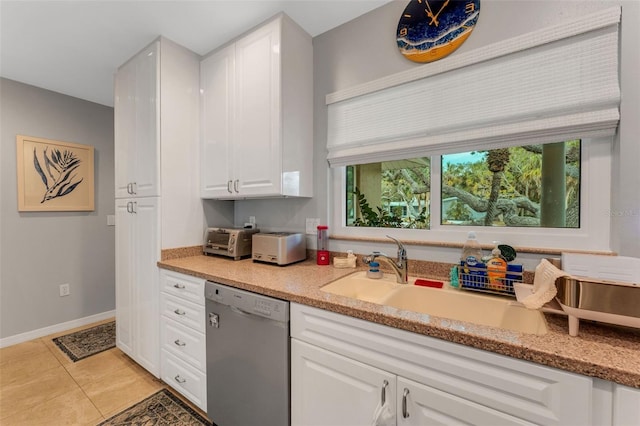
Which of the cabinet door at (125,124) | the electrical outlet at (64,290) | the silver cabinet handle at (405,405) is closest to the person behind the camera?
the silver cabinet handle at (405,405)

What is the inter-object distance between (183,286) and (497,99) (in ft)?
6.63

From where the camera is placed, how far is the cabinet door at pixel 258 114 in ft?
5.38

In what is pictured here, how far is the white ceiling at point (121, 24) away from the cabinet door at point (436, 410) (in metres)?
1.98

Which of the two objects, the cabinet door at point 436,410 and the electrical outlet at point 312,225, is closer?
the cabinet door at point 436,410

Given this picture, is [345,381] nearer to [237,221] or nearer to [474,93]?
[474,93]

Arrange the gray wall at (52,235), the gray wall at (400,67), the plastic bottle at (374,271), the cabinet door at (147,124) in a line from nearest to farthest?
the gray wall at (400,67)
the plastic bottle at (374,271)
the cabinet door at (147,124)
the gray wall at (52,235)

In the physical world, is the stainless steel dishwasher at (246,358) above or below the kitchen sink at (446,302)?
below

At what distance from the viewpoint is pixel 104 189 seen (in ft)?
9.74

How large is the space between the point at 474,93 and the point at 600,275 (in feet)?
3.09

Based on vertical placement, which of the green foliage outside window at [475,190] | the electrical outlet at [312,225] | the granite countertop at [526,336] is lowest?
the granite countertop at [526,336]

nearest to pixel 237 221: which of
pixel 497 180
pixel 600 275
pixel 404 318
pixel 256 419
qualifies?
pixel 256 419

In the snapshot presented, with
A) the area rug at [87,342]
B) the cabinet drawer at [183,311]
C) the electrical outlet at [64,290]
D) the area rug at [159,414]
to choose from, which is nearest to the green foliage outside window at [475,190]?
the cabinet drawer at [183,311]

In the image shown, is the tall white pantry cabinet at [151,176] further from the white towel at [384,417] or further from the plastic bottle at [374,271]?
the white towel at [384,417]

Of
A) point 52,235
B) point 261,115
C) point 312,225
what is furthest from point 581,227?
point 52,235
